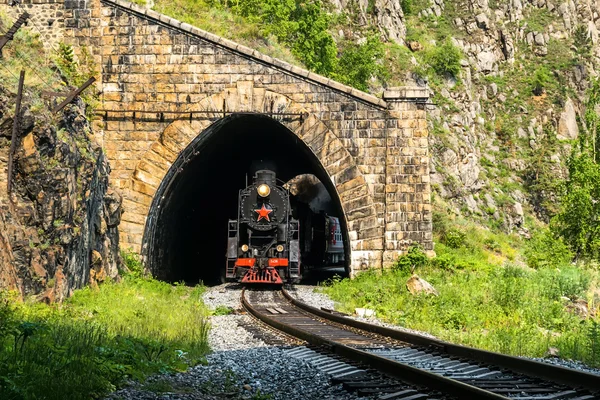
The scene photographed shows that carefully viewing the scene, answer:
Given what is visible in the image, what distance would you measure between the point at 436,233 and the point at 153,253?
942 centimetres

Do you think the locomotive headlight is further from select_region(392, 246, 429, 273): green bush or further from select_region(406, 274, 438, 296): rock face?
select_region(406, 274, 438, 296): rock face

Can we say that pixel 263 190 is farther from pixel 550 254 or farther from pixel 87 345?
pixel 87 345

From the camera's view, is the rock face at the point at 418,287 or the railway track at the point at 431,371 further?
the rock face at the point at 418,287

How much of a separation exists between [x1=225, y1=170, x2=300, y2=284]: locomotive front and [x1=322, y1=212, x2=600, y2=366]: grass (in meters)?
1.85

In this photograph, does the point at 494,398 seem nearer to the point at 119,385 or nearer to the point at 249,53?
the point at 119,385

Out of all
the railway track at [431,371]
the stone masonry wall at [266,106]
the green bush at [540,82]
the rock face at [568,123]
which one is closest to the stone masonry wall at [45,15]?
the stone masonry wall at [266,106]

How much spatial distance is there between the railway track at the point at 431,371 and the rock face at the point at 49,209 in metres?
4.36

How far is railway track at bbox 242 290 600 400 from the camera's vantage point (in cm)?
674

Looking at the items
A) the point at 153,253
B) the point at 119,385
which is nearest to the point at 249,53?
the point at 153,253

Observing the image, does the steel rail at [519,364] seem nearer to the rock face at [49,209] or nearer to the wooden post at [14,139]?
the rock face at [49,209]

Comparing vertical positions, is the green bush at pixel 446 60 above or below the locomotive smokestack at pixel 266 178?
above

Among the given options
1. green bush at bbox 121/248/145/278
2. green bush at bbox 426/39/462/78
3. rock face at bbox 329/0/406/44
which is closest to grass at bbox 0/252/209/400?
green bush at bbox 121/248/145/278

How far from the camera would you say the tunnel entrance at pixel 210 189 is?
22.8m

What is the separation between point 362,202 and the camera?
882 inches
